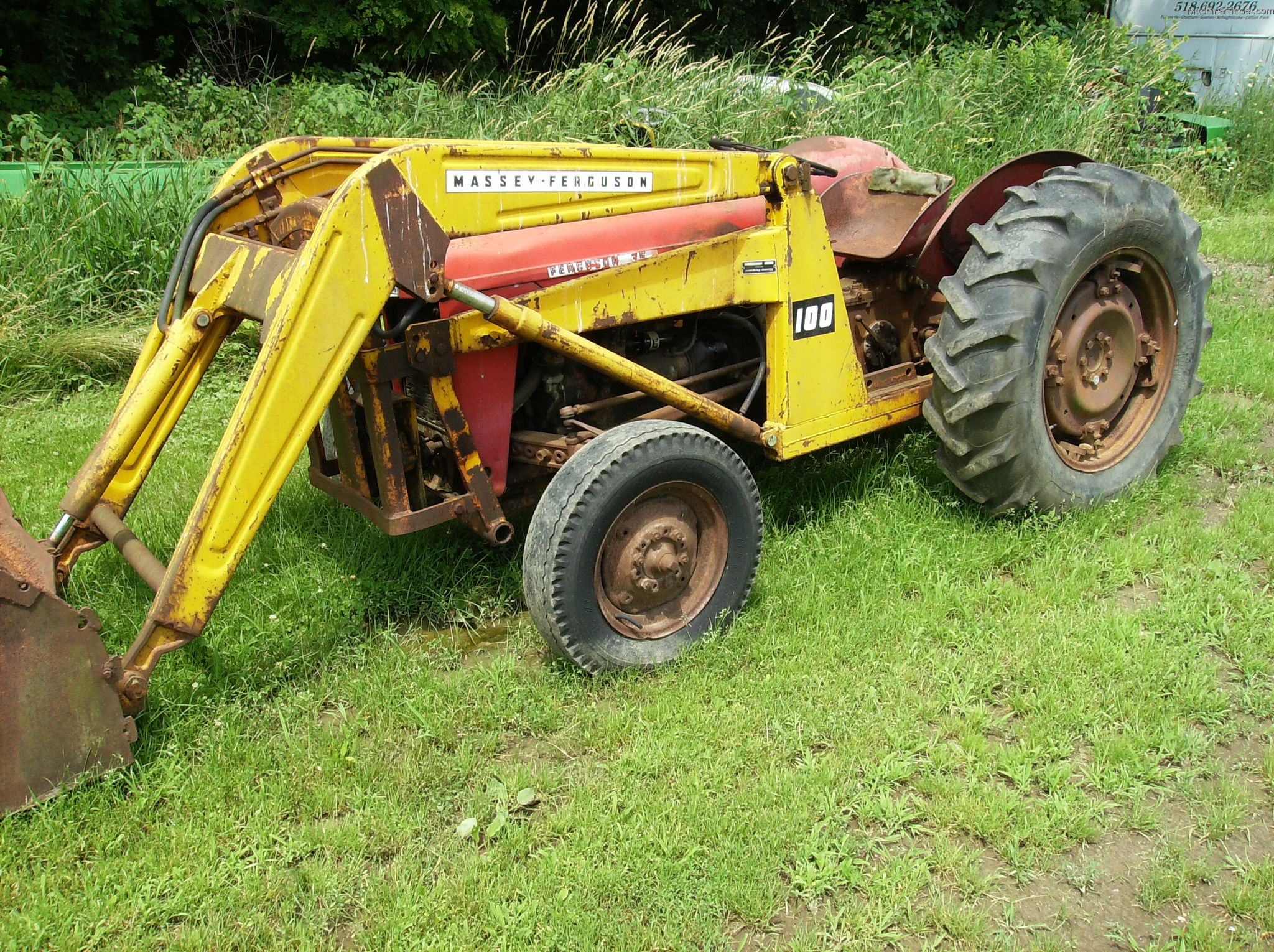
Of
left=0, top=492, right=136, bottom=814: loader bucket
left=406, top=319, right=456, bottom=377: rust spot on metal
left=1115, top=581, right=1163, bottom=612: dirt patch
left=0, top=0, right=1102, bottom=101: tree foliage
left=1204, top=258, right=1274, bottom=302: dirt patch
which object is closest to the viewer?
left=0, top=492, right=136, bottom=814: loader bucket

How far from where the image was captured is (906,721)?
3.19m

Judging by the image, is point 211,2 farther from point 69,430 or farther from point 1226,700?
point 1226,700

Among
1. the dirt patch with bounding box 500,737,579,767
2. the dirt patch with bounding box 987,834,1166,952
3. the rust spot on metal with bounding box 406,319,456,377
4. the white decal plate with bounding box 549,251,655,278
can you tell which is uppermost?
the white decal plate with bounding box 549,251,655,278

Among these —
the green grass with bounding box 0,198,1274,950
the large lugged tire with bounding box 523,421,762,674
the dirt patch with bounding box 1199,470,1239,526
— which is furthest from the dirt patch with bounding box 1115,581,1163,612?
the large lugged tire with bounding box 523,421,762,674

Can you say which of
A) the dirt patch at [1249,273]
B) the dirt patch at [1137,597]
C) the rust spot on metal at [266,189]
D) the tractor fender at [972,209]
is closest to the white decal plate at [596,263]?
the rust spot on metal at [266,189]

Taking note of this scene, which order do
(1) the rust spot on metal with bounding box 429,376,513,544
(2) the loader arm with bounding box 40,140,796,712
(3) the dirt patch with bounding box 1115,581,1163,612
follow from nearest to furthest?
(2) the loader arm with bounding box 40,140,796,712
(1) the rust spot on metal with bounding box 429,376,513,544
(3) the dirt patch with bounding box 1115,581,1163,612

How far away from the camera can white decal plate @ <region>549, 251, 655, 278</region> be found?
3.40 m

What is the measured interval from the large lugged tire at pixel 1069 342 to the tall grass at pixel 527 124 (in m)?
3.29

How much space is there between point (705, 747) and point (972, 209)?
2609 mm

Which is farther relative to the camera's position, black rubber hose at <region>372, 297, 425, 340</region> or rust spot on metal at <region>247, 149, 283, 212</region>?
rust spot on metal at <region>247, 149, 283, 212</region>

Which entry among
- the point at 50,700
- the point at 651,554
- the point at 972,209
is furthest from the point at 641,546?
the point at 972,209

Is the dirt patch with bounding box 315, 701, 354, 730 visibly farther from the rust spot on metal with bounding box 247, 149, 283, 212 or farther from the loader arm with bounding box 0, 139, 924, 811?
the rust spot on metal with bounding box 247, 149, 283, 212

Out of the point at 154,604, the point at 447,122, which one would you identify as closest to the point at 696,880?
the point at 154,604

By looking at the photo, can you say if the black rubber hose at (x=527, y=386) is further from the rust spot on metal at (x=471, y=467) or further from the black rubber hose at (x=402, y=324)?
the black rubber hose at (x=402, y=324)
